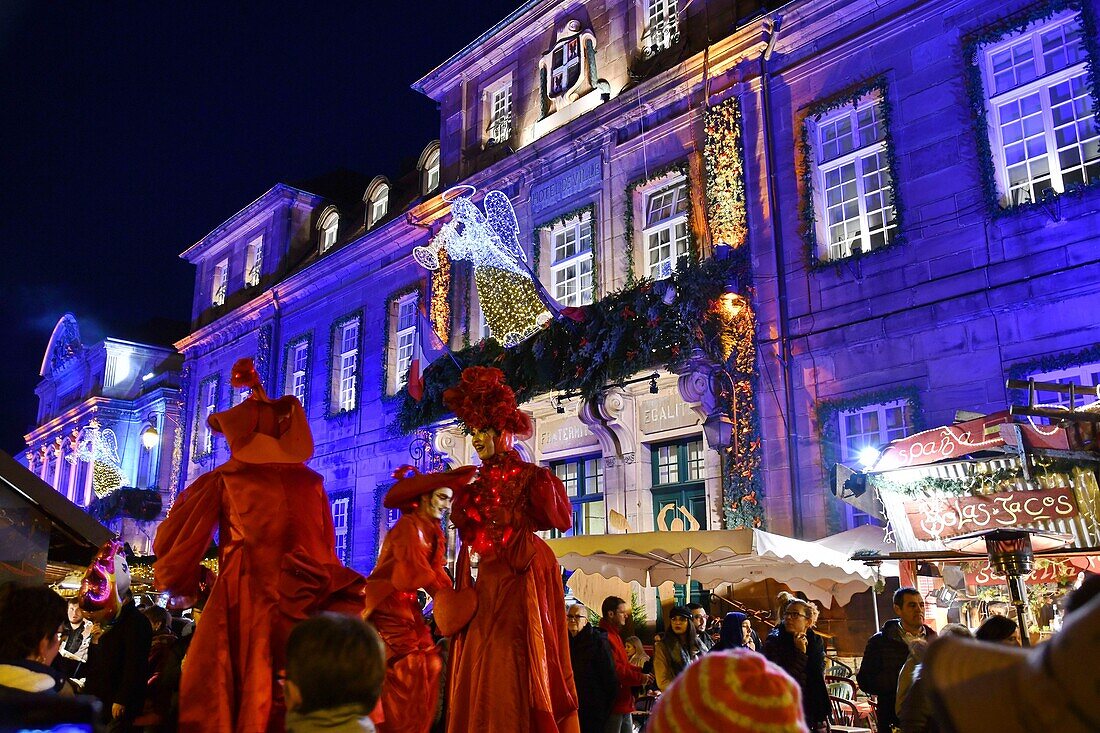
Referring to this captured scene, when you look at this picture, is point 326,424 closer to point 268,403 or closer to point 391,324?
point 391,324

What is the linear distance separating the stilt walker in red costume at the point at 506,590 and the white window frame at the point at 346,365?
667 inches

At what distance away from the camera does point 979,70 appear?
37.6ft

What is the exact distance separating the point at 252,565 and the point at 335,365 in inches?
708

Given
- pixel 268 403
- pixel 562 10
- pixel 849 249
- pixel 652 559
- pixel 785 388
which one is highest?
pixel 562 10

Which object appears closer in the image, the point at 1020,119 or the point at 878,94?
the point at 1020,119

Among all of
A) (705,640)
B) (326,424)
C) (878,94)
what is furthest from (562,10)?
(705,640)

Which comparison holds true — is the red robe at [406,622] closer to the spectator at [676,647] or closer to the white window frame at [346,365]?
the spectator at [676,647]

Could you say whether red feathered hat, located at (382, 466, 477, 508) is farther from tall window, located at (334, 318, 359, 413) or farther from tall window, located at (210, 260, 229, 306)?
tall window, located at (210, 260, 229, 306)

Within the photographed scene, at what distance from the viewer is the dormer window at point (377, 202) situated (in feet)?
74.5

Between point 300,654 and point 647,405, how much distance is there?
1233cm

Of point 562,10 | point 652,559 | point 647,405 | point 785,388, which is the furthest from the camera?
point 562,10

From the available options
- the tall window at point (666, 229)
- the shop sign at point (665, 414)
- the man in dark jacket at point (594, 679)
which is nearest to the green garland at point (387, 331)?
the tall window at point (666, 229)

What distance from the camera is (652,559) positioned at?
11.1 metres

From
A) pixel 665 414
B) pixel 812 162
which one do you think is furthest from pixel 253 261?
pixel 812 162
